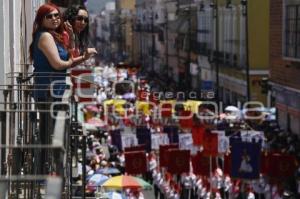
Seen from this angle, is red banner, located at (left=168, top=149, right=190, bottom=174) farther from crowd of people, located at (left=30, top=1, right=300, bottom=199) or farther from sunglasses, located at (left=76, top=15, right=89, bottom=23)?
sunglasses, located at (left=76, top=15, right=89, bottom=23)

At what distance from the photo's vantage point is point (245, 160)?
728 inches

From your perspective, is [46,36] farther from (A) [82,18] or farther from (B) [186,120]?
(B) [186,120]

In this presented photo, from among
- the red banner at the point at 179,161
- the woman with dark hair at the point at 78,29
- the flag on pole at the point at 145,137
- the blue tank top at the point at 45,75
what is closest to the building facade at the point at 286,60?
the flag on pole at the point at 145,137

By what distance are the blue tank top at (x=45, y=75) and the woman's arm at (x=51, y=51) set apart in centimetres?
8

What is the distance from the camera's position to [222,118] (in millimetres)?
29984

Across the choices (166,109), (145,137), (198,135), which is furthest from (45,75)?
(166,109)

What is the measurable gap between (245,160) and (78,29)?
1160 cm

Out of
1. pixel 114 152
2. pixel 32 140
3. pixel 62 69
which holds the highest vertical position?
pixel 62 69

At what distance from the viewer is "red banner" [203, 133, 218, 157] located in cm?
2132

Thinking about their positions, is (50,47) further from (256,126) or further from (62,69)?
(256,126)

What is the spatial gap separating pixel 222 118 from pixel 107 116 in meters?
10.1

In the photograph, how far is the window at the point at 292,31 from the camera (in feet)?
107

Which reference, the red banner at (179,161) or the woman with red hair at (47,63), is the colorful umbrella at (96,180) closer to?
the red banner at (179,161)

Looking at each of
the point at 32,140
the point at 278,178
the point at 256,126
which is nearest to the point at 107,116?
the point at 256,126
